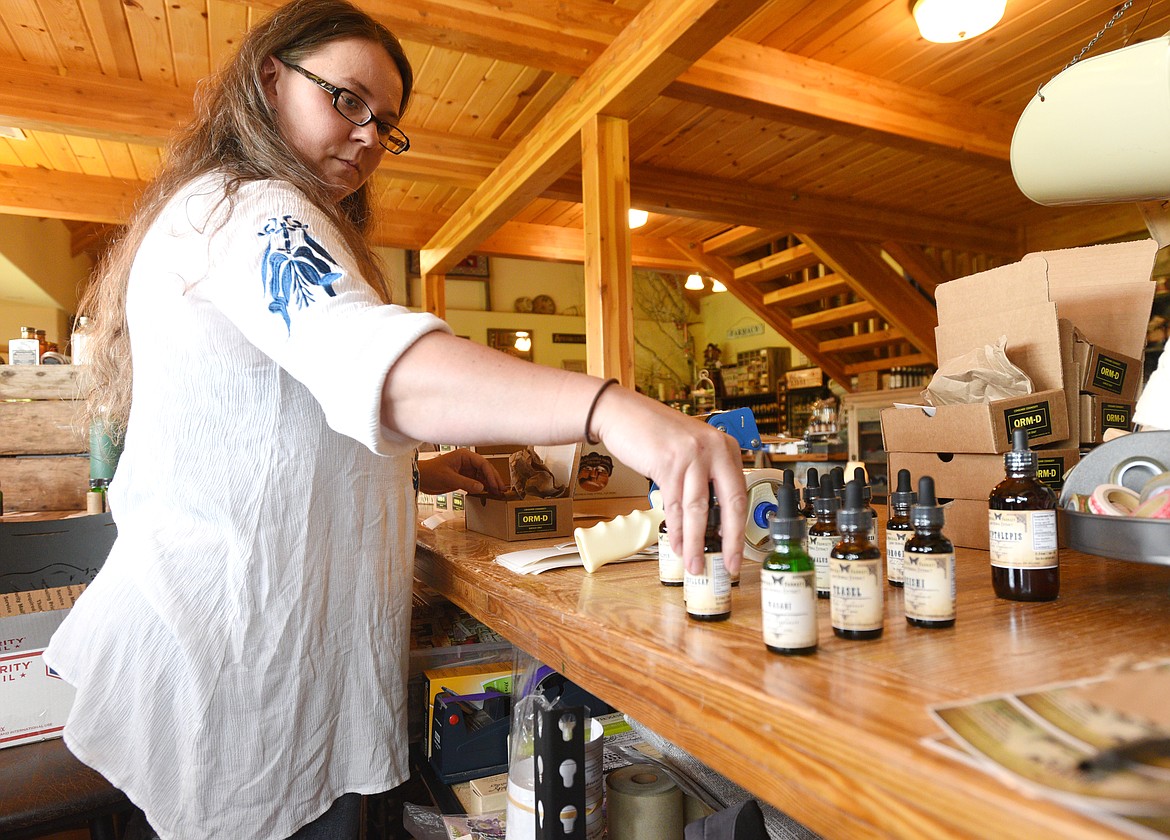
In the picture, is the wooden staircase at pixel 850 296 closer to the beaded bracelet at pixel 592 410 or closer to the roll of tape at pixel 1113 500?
the roll of tape at pixel 1113 500

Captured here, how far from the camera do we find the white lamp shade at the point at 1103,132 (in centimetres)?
106

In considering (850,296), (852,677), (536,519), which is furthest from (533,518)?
(850,296)

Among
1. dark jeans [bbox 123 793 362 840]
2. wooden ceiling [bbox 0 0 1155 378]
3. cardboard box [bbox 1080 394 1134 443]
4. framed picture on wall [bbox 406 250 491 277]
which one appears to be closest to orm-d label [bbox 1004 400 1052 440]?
cardboard box [bbox 1080 394 1134 443]

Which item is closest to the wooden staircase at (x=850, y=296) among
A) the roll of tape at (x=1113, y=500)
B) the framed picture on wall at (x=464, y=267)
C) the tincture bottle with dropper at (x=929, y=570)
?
the roll of tape at (x=1113, y=500)

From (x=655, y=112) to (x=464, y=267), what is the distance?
28.2 feet

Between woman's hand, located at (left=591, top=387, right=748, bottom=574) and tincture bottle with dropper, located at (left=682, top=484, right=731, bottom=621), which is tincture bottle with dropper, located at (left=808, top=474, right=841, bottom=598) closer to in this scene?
tincture bottle with dropper, located at (left=682, top=484, right=731, bottom=621)

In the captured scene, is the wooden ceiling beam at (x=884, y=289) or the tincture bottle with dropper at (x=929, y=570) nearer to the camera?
the tincture bottle with dropper at (x=929, y=570)

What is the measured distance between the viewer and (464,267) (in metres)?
12.4

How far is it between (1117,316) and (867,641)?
3.97 ft

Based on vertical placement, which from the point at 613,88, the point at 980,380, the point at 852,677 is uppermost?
the point at 613,88

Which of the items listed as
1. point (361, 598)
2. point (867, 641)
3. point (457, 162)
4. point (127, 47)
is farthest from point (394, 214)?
point (867, 641)

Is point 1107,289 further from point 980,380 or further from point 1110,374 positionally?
point 980,380

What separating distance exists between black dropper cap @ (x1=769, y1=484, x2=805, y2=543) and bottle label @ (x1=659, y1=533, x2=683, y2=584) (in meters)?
0.33

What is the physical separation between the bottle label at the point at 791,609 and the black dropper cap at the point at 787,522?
0.04 metres
